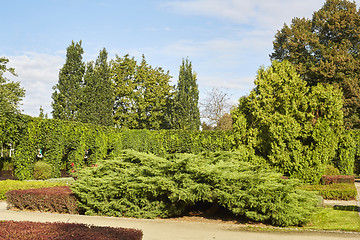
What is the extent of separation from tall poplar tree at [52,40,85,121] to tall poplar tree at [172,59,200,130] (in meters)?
11.6

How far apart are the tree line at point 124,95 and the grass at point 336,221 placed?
24.4 meters

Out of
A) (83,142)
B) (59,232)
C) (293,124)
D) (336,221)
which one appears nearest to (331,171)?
(293,124)

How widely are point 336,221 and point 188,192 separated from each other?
179 inches

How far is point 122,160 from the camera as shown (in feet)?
42.4

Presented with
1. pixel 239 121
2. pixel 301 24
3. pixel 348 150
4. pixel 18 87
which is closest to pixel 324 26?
pixel 301 24

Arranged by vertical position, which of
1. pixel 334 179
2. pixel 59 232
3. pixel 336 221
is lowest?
pixel 336 221

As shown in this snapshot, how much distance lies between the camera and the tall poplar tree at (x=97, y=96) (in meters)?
38.0

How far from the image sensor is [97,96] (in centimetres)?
3925

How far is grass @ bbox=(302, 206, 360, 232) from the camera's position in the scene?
31.6ft

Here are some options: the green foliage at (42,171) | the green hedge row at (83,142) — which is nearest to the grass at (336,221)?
the green hedge row at (83,142)

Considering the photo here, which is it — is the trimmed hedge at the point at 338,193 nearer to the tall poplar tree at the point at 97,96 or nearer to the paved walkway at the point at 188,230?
the paved walkway at the point at 188,230

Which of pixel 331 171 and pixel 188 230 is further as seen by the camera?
pixel 331 171

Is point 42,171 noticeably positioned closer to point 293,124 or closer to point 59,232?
point 293,124

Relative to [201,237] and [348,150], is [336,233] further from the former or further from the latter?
[348,150]
